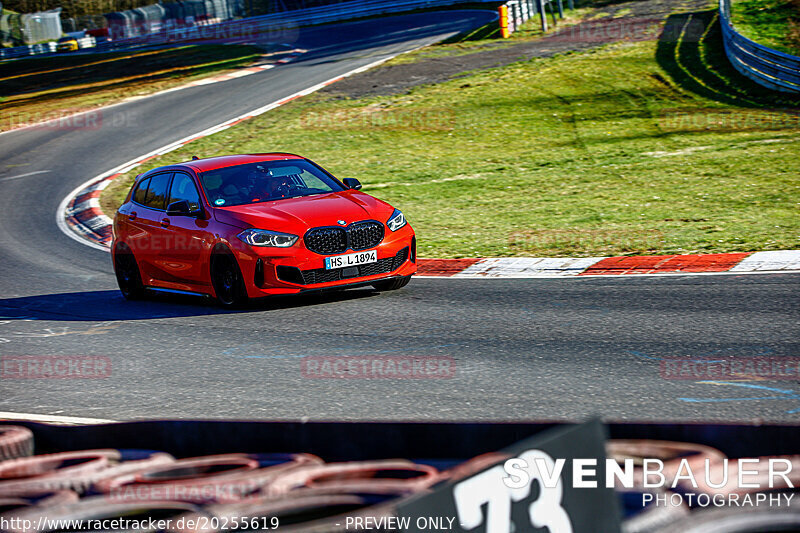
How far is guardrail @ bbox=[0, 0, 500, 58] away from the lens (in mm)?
51406

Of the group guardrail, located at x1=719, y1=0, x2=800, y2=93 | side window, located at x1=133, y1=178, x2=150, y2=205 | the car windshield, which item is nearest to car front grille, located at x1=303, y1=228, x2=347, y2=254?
the car windshield

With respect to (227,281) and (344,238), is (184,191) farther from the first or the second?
(344,238)

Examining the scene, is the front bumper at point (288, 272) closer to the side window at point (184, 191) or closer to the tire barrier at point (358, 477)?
the side window at point (184, 191)

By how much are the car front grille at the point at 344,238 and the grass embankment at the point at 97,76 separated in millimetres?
23927

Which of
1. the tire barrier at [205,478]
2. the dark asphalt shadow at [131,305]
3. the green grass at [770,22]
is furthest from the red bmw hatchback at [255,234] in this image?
the green grass at [770,22]

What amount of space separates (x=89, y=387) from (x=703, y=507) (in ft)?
17.8

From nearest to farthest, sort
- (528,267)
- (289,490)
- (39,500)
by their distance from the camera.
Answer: (289,490)
(39,500)
(528,267)

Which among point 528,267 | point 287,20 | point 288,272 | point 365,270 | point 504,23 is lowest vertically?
point 528,267

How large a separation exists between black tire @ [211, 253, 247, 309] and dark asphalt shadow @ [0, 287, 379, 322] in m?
0.11

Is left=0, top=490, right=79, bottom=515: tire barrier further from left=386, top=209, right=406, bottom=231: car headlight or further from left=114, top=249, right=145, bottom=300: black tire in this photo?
left=114, top=249, right=145, bottom=300: black tire

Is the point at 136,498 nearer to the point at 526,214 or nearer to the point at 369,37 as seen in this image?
the point at 526,214

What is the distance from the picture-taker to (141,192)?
1243cm

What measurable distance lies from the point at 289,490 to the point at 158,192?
8.82 metres

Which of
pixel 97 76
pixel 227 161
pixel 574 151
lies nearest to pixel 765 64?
pixel 574 151
